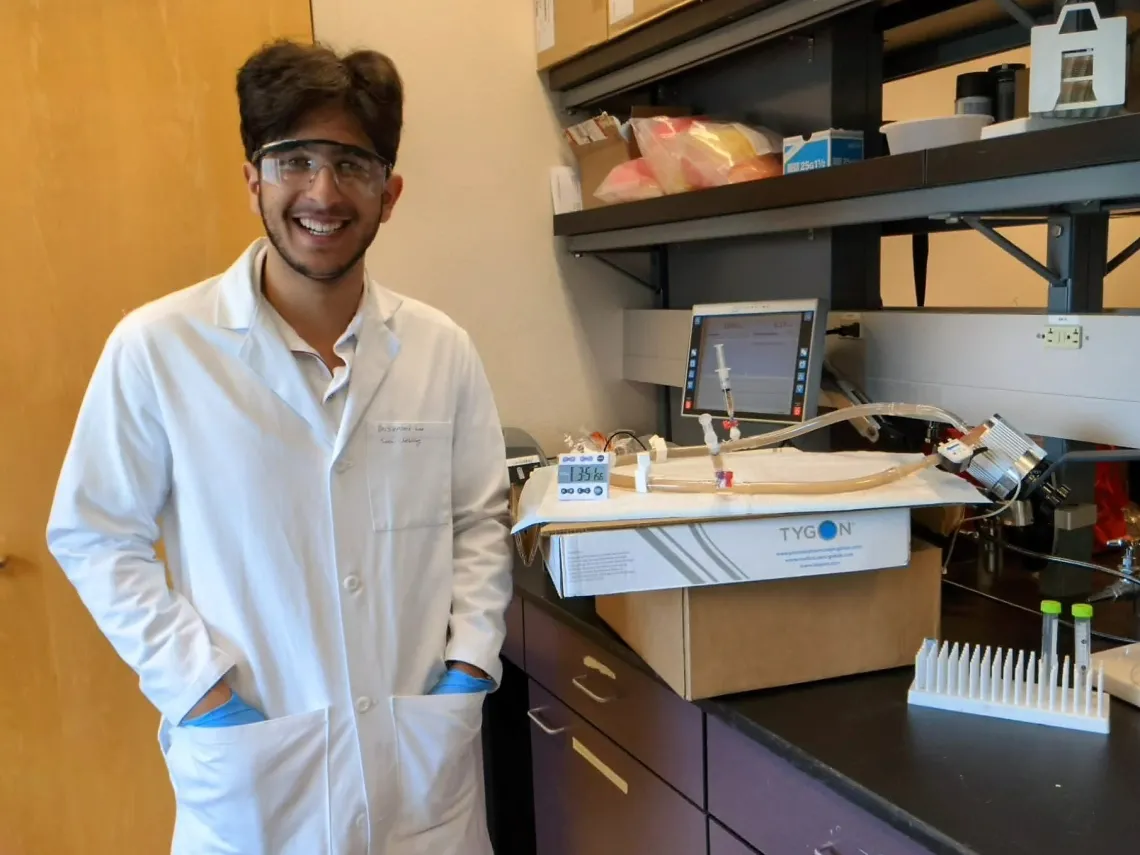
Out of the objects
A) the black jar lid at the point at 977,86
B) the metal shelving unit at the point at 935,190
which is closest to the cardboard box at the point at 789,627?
the metal shelving unit at the point at 935,190

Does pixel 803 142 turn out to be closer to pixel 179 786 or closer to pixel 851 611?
pixel 851 611

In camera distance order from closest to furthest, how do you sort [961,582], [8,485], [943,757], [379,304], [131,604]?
[943,757], [131,604], [379,304], [961,582], [8,485]

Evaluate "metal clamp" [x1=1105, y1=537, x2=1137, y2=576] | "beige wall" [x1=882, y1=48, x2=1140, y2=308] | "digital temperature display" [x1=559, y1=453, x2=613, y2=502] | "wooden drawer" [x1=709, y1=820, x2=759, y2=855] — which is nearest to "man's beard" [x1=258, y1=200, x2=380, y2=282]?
"digital temperature display" [x1=559, y1=453, x2=613, y2=502]

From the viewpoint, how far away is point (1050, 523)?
166 centimetres

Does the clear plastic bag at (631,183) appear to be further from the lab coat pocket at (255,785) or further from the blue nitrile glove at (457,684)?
the lab coat pocket at (255,785)

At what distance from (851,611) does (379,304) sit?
2.62 ft

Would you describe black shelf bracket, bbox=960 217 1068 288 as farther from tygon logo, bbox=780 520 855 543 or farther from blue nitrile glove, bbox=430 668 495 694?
blue nitrile glove, bbox=430 668 495 694

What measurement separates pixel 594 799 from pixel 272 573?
0.72m

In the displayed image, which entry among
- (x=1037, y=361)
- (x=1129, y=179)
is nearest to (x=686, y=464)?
(x=1037, y=361)

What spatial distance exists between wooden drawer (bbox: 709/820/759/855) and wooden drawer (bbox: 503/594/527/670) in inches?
24.4

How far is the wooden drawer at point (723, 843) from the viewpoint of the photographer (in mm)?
1242

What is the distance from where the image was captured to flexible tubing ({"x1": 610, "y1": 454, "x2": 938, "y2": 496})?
1229 millimetres

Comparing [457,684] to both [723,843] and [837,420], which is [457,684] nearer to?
[723,843]

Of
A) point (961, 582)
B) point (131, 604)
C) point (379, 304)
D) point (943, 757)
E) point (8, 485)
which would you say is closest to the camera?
point (943, 757)
